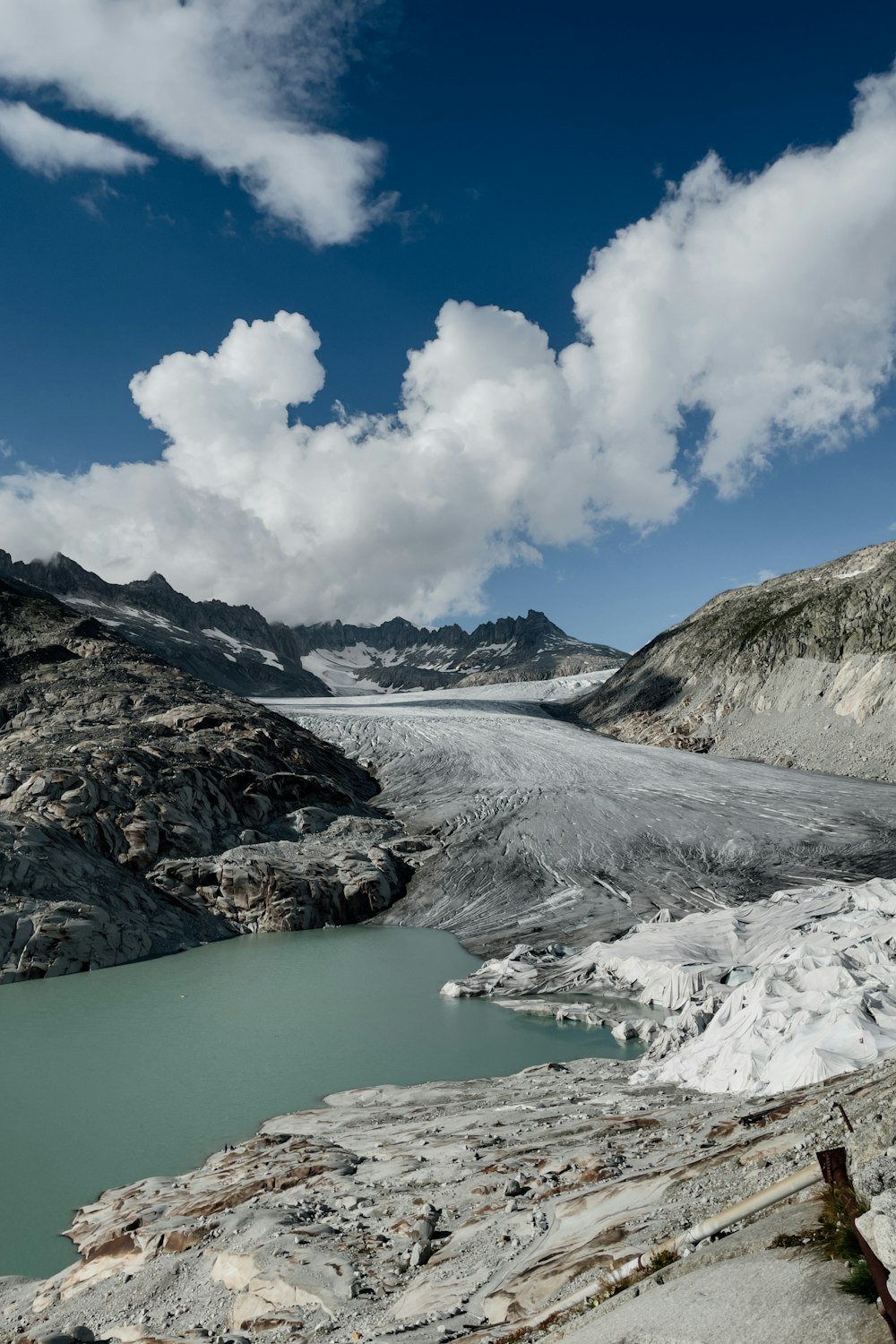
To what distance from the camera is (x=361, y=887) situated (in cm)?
2803

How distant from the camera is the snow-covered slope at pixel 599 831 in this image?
85.6 ft

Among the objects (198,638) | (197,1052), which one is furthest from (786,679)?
(198,638)

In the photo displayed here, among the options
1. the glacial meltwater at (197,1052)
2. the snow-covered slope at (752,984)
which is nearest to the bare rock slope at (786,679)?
the snow-covered slope at (752,984)

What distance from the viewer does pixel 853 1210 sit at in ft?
11.2

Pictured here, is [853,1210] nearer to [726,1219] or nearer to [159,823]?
[726,1219]

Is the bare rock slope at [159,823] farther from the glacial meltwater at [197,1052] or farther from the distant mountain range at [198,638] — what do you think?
the distant mountain range at [198,638]

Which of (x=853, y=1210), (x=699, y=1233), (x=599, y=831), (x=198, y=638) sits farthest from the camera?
(x=198, y=638)

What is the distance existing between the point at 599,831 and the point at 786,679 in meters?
24.4

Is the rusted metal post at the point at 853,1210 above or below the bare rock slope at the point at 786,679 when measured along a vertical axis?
below

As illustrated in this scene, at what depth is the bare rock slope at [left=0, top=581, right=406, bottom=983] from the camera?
23016 mm

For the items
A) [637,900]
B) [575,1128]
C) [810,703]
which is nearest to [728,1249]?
[575,1128]

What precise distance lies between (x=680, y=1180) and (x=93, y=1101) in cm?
1082

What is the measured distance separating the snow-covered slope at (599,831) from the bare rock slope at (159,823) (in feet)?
8.47

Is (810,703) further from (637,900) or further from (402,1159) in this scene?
(402,1159)
